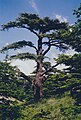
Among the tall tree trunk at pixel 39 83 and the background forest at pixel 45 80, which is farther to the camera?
the tall tree trunk at pixel 39 83

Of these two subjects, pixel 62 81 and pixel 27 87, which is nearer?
pixel 62 81

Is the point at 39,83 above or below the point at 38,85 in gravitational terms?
above

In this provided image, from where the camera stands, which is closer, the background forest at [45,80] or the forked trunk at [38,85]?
the background forest at [45,80]

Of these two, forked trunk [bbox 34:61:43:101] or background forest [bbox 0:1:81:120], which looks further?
forked trunk [bbox 34:61:43:101]

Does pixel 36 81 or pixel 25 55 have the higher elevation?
pixel 25 55

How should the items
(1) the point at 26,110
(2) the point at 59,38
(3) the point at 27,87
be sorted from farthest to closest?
(3) the point at 27,87, (2) the point at 59,38, (1) the point at 26,110

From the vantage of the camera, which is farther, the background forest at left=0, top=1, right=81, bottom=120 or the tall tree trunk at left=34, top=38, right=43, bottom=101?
the tall tree trunk at left=34, top=38, right=43, bottom=101

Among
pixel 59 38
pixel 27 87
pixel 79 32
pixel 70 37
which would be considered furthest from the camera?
pixel 27 87

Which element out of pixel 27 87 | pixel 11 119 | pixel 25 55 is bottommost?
pixel 11 119

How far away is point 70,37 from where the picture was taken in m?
30.5

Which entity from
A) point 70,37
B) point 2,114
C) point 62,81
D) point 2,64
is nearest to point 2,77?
point 2,64

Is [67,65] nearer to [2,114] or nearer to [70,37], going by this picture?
[70,37]

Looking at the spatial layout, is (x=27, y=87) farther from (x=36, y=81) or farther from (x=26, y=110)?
(x=26, y=110)

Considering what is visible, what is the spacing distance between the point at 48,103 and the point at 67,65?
399 centimetres
